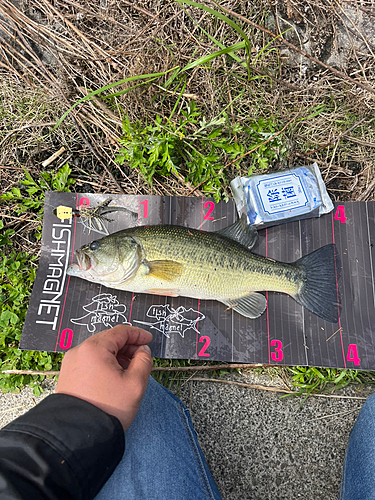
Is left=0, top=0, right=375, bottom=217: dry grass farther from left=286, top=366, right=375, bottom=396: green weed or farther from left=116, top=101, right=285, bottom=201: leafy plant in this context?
left=286, top=366, right=375, bottom=396: green weed

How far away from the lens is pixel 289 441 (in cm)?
282

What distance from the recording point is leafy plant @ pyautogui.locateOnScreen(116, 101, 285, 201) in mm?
3020

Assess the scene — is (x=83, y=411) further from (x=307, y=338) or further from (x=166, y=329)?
(x=307, y=338)

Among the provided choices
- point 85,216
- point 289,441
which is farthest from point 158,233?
point 289,441

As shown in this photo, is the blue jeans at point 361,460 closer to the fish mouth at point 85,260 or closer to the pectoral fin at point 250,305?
the pectoral fin at point 250,305

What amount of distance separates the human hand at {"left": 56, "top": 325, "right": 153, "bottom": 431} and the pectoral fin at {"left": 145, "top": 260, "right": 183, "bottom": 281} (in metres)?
0.81

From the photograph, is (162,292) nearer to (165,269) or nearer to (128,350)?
(165,269)

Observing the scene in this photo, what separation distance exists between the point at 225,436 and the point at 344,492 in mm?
961

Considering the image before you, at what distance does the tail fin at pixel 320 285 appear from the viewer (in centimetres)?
292

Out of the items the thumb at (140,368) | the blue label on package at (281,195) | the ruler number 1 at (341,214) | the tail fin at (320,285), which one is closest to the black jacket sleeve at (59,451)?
the thumb at (140,368)

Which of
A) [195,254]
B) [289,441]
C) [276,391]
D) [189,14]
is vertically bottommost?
[289,441]

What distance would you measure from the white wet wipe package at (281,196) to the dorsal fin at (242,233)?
0.25ft

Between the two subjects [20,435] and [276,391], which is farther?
[276,391]

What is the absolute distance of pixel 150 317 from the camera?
3.00 m
